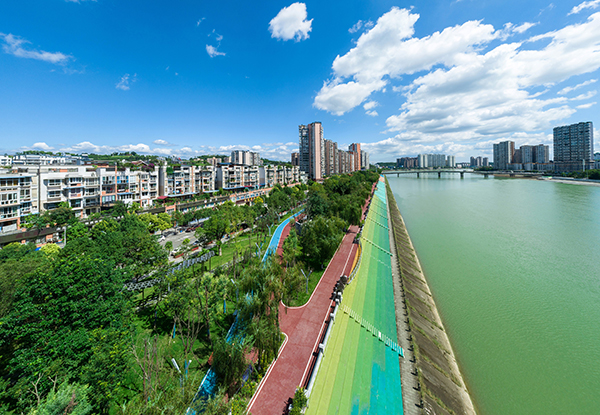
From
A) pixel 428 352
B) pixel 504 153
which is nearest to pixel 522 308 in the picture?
pixel 428 352

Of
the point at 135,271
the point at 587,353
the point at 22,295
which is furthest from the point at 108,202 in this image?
the point at 587,353

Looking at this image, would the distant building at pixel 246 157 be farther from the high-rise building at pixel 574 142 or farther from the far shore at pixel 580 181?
the high-rise building at pixel 574 142

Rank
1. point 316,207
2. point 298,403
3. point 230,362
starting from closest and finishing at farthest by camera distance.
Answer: point 298,403, point 230,362, point 316,207

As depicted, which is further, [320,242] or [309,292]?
[320,242]

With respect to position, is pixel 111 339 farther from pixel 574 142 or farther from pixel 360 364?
pixel 574 142

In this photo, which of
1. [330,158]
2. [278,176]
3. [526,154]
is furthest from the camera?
[526,154]

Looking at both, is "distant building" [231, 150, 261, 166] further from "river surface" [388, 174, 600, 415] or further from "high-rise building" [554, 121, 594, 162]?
"high-rise building" [554, 121, 594, 162]
